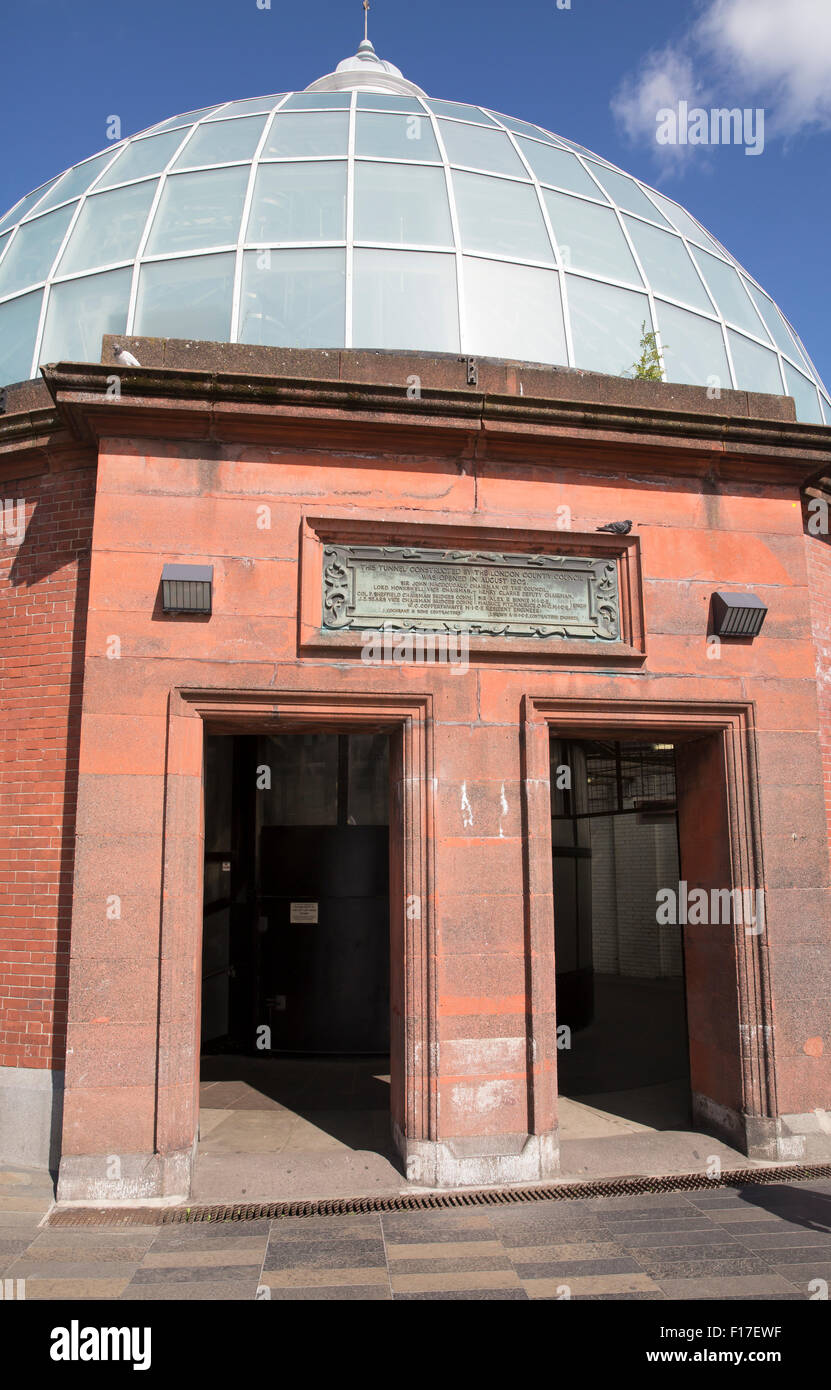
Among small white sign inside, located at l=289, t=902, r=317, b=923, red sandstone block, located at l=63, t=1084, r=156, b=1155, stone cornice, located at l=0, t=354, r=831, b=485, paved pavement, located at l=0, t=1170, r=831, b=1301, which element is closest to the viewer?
paved pavement, located at l=0, t=1170, r=831, b=1301

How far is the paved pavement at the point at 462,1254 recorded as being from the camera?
14.5 ft

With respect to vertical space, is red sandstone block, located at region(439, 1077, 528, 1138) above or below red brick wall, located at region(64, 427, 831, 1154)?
below

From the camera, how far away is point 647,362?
8.80 metres

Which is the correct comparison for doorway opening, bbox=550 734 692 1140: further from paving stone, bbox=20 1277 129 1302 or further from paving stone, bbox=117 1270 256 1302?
paving stone, bbox=20 1277 129 1302

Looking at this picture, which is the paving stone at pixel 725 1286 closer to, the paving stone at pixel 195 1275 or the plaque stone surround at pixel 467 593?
the paving stone at pixel 195 1275

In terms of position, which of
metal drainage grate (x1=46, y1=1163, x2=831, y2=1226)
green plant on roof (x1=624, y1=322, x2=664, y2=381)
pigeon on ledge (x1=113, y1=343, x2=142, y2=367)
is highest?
green plant on roof (x1=624, y1=322, x2=664, y2=381)

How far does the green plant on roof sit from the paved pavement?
6.95m

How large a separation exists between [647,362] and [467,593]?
389 centimetres

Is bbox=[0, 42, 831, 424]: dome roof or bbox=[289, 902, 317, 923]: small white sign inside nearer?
bbox=[0, 42, 831, 424]: dome roof

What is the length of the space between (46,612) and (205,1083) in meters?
5.15

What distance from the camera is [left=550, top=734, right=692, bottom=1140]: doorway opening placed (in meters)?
8.20

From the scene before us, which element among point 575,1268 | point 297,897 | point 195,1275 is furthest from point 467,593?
point 297,897

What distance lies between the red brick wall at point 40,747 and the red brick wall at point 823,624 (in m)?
6.45

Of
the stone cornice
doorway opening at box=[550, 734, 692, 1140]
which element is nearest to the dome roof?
the stone cornice
